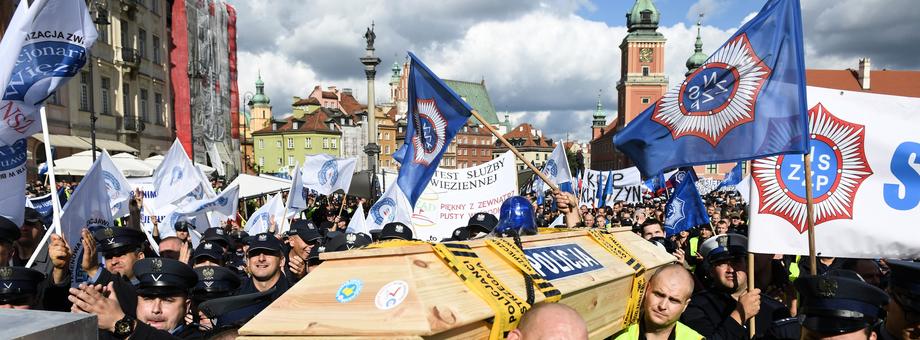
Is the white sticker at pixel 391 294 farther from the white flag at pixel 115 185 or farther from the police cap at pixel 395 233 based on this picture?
the white flag at pixel 115 185

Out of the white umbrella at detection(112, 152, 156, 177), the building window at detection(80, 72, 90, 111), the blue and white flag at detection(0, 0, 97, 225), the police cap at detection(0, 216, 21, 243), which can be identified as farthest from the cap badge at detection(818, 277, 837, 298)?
the building window at detection(80, 72, 90, 111)

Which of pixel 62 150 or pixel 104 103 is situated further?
pixel 104 103

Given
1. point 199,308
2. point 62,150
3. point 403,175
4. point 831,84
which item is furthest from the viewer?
point 831,84

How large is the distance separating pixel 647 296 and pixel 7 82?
4.77 m

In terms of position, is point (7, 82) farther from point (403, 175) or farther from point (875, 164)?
point (875, 164)

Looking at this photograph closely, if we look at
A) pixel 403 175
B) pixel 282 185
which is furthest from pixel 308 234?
pixel 282 185

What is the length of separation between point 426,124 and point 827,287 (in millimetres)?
4517

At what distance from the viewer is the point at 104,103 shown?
1209 inches

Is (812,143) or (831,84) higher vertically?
(831,84)

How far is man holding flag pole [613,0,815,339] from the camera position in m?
4.09

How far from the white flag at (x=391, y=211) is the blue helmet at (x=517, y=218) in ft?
18.6

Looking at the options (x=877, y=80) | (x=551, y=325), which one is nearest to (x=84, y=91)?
(x=551, y=325)

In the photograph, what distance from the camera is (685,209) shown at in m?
9.40

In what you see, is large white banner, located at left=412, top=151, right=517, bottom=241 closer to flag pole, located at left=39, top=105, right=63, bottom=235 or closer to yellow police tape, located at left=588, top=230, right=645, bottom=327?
yellow police tape, located at left=588, top=230, right=645, bottom=327
